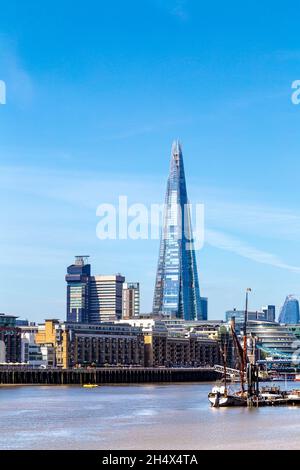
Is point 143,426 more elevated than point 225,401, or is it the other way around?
point 225,401

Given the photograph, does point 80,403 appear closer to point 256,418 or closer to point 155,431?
point 256,418

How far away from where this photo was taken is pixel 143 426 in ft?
271

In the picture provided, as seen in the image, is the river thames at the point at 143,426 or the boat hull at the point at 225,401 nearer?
the river thames at the point at 143,426

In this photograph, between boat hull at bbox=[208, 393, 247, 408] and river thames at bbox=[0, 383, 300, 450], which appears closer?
river thames at bbox=[0, 383, 300, 450]

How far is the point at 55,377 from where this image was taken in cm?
19812

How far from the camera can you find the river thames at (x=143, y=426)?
229 feet

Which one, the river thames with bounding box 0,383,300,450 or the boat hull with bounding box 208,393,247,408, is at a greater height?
the boat hull with bounding box 208,393,247,408

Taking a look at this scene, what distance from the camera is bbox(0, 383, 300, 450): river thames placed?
229 ft

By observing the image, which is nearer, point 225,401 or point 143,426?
point 143,426

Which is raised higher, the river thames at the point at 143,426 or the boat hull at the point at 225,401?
the boat hull at the point at 225,401
